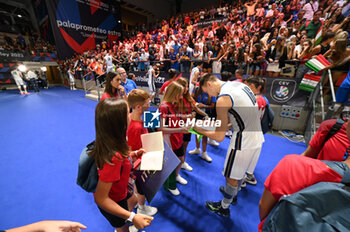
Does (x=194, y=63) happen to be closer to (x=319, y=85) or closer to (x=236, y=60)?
(x=236, y=60)

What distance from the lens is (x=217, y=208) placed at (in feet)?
6.74

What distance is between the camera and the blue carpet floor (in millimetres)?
1959

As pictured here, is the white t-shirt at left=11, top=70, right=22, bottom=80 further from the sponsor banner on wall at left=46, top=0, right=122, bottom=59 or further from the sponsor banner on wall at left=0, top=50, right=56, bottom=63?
the sponsor banner on wall at left=0, top=50, right=56, bottom=63

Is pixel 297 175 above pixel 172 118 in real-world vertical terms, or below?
above

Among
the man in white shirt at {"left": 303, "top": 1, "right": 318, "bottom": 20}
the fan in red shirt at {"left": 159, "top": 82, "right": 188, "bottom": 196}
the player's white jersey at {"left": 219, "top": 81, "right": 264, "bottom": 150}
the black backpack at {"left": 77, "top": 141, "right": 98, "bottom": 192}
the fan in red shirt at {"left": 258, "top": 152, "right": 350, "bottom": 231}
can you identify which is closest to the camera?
the fan in red shirt at {"left": 258, "top": 152, "right": 350, "bottom": 231}

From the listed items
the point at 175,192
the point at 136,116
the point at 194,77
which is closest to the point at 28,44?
the point at 194,77

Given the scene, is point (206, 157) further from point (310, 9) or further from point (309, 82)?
point (310, 9)

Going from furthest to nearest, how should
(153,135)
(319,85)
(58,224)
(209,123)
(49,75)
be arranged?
(49,75), (319,85), (209,123), (153,135), (58,224)

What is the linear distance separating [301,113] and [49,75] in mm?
26639

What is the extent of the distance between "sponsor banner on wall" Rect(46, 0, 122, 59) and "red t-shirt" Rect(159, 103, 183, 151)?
61.9 ft

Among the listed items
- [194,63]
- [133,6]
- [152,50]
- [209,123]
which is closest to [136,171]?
[209,123]

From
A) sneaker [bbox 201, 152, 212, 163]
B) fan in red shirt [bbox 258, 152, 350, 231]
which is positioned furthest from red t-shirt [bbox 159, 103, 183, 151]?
fan in red shirt [bbox 258, 152, 350, 231]

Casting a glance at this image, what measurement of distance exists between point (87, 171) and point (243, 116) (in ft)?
5.39

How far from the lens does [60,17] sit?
14.5 meters
